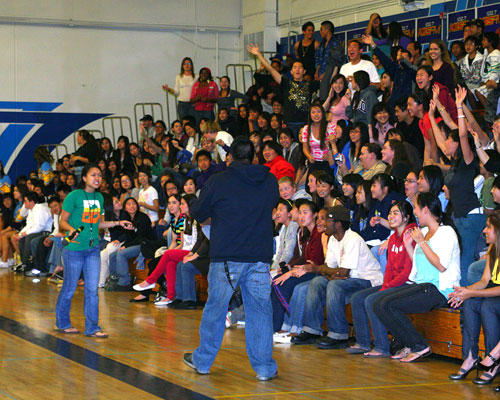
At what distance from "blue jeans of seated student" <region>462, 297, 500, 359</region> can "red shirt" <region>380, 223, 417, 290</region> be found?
836 millimetres

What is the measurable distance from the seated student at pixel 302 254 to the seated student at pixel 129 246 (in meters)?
3.59

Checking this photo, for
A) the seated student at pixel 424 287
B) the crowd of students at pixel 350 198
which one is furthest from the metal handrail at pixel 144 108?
the seated student at pixel 424 287

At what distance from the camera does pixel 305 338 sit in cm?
746

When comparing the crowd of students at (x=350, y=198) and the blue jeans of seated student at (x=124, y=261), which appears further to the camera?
the blue jeans of seated student at (x=124, y=261)

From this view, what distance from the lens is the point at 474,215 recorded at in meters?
7.42

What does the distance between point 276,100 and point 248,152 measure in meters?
8.60

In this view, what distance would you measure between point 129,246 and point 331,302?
4.77 m

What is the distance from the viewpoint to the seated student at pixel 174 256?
9898 millimetres

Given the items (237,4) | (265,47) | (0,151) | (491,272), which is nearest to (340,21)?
(265,47)

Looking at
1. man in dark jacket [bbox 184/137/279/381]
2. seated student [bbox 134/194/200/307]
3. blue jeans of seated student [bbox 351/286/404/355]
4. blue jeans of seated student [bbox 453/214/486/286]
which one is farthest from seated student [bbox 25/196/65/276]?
man in dark jacket [bbox 184/137/279/381]

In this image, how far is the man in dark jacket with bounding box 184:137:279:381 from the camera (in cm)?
582

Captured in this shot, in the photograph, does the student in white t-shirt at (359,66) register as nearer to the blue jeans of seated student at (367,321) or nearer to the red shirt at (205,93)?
the red shirt at (205,93)

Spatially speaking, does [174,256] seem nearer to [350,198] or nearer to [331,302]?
[350,198]

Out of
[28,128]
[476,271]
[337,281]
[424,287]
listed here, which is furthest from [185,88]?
[476,271]
